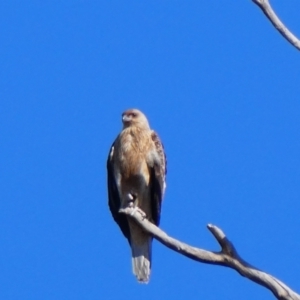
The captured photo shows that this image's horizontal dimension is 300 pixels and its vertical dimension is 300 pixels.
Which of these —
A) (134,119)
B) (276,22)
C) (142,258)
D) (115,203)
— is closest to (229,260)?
(276,22)

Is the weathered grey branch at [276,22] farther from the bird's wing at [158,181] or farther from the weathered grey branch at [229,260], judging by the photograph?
the bird's wing at [158,181]

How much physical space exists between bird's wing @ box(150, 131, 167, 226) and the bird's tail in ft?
0.92

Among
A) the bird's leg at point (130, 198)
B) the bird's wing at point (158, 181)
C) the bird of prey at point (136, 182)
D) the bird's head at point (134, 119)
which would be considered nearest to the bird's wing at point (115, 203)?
the bird of prey at point (136, 182)

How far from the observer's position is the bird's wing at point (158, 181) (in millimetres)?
9906

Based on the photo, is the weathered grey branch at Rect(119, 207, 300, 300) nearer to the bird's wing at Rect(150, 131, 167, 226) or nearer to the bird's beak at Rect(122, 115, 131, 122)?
the bird's wing at Rect(150, 131, 167, 226)

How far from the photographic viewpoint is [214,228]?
6.87 meters

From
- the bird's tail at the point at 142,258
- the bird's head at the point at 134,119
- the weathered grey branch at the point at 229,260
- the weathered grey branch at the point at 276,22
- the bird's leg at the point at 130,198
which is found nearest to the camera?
the weathered grey branch at the point at 229,260

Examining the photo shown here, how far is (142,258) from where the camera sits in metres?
9.73

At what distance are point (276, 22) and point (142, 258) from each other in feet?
11.3

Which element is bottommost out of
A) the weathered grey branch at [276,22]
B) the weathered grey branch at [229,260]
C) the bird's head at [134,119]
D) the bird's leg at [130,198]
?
the weathered grey branch at [229,260]

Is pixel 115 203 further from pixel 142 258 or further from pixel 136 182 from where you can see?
pixel 142 258

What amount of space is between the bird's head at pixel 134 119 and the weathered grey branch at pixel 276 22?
11.7 feet

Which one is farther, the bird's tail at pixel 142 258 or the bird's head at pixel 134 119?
the bird's head at pixel 134 119

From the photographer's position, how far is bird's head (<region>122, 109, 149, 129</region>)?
10.5m
